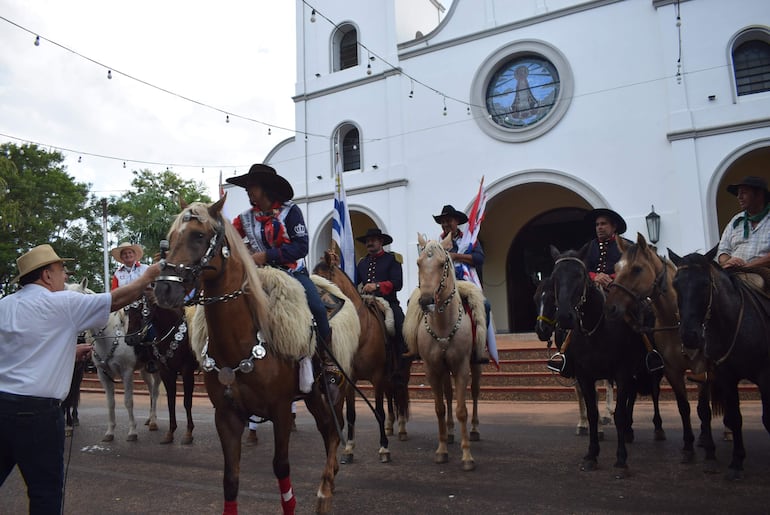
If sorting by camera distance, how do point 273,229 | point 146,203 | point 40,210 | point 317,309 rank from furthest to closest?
point 146,203 → point 40,210 → point 273,229 → point 317,309

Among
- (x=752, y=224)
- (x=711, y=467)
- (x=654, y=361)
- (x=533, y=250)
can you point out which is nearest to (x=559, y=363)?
(x=654, y=361)

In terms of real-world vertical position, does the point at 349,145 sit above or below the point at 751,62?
above

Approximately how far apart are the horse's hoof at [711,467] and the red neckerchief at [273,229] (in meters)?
4.30

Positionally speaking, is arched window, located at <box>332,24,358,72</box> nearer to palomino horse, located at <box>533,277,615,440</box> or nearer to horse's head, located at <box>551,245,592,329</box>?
palomino horse, located at <box>533,277,615,440</box>

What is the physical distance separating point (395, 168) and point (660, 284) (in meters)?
11.7

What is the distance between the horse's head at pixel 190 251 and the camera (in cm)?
308

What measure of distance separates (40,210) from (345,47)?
60.4 ft

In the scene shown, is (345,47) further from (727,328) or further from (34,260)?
(34,260)

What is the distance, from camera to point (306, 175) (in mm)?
18578

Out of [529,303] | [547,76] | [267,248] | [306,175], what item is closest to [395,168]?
[306,175]

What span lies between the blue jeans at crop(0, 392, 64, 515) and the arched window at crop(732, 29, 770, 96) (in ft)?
48.5

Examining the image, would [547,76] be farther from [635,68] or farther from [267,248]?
[267,248]

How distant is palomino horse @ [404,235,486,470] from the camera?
18.3 feet

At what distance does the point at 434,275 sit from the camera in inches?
220
